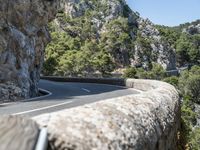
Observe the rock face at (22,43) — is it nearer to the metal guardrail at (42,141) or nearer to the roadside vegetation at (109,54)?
the metal guardrail at (42,141)

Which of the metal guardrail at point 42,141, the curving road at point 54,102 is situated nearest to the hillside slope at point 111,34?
the curving road at point 54,102

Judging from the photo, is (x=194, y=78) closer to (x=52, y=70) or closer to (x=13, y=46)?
(x=52, y=70)

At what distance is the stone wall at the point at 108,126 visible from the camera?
9.79ft

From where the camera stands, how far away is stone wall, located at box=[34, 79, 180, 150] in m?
2.98

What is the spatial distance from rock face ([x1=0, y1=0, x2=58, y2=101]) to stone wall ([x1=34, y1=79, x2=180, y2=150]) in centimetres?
2370

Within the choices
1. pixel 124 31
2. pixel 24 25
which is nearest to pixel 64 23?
pixel 124 31

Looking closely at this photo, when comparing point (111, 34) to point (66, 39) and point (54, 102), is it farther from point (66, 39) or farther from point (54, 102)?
point (54, 102)

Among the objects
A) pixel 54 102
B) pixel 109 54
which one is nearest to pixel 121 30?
pixel 109 54

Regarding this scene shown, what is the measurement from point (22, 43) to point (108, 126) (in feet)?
96.9

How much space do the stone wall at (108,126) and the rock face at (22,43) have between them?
2370cm

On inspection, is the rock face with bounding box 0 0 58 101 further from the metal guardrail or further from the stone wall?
the metal guardrail

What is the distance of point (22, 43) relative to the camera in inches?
1280

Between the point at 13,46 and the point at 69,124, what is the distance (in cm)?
2911

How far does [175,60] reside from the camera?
7480 inches
